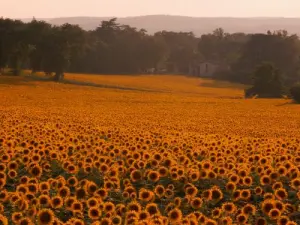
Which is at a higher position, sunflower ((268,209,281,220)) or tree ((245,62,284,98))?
sunflower ((268,209,281,220))

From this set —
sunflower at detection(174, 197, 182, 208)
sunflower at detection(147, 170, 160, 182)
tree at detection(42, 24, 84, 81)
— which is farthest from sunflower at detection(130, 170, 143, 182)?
tree at detection(42, 24, 84, 81)

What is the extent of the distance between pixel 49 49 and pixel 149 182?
201ft

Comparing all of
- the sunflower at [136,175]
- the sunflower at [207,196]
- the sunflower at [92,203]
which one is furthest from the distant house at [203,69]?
the sunflower at [92,203]

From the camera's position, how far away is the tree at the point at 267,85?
72.1 m

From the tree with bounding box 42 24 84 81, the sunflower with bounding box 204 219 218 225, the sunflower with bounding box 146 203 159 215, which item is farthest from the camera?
the tree with bounding box 42 24 84 81

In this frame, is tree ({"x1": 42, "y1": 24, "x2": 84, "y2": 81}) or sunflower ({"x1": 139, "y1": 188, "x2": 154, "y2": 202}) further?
tree ({"x1": 42, "y1": 24, "x2": 84, "y2": 81})

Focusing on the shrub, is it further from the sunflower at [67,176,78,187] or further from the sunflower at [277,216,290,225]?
the sunflower at [277,216,290,225]

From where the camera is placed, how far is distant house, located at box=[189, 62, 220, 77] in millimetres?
130413

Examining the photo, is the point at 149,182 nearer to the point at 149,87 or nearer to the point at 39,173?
the point at 39,173

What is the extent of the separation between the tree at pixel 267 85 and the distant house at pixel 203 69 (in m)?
55.9

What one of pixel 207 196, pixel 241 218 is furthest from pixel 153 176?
pixel 241 218

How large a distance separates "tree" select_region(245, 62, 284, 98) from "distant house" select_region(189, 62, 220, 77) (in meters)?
55.9

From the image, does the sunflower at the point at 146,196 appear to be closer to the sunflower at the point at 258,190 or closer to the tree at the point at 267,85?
the sunflower at the point at 258,190

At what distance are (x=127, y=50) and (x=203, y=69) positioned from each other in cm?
2371
